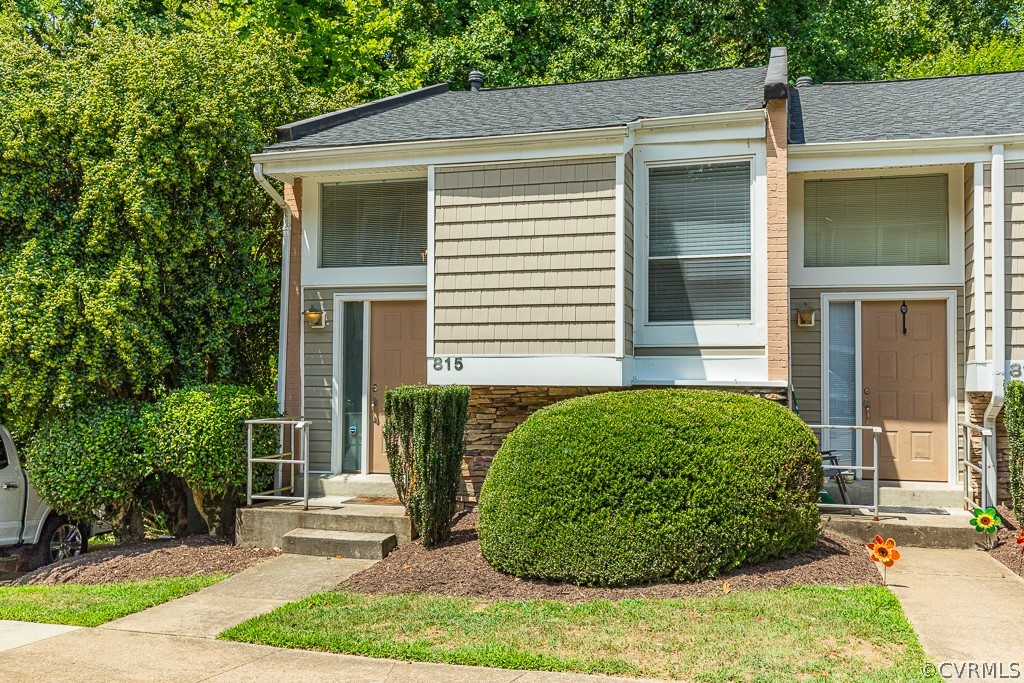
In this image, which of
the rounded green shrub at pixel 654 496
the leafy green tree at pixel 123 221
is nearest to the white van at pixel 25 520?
the leafy green tree at pixel 123 221

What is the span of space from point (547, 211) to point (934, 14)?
20.3 m

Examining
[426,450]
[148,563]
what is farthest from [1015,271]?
[148,563]

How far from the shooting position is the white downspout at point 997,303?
299 inches

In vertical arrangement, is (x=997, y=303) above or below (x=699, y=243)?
below

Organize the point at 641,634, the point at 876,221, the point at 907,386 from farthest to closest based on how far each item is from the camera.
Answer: the point at 876,221, the point at 907,386, the point at 641,634

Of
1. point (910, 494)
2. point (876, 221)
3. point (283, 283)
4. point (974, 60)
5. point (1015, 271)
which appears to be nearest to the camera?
point (1015, 271)

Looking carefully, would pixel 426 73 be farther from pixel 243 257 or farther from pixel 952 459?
pixel 952 459

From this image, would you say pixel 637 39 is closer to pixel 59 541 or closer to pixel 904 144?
pixel 904 144

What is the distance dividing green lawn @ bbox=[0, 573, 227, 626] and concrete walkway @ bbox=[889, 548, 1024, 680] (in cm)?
543

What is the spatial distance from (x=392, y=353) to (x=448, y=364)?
3.77 feet

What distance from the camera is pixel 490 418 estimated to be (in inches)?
341

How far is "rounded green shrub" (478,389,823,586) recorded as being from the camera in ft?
19.9

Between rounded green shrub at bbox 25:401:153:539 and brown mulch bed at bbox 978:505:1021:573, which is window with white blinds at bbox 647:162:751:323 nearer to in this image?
brown mulch bed at bbox 978:505:1021:573

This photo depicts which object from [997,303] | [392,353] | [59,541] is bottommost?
[59,541]
